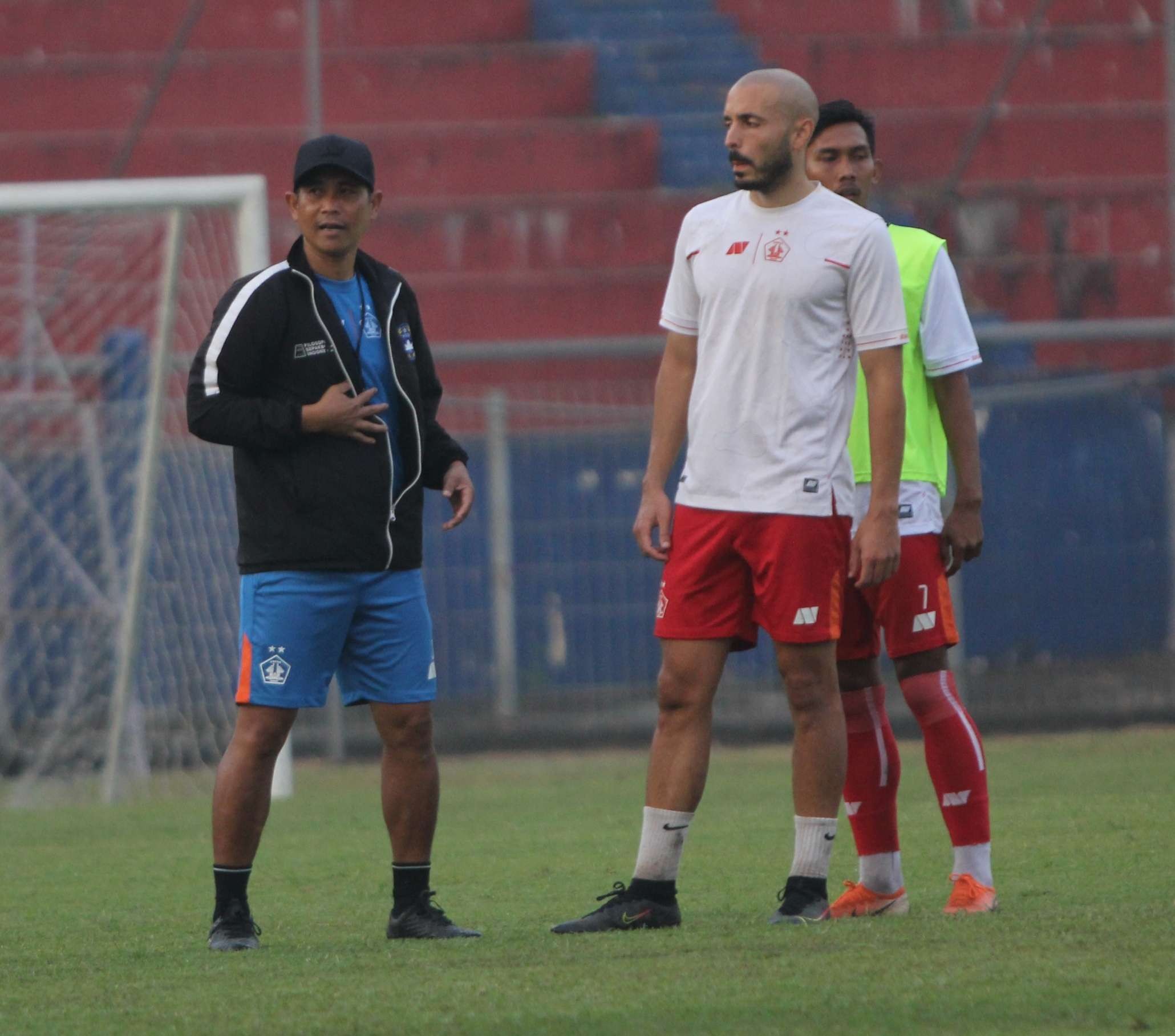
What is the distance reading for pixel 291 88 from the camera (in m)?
15.4

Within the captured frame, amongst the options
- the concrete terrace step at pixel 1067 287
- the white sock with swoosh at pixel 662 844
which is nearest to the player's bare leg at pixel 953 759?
the white sock with swoosh at pixel 662 844

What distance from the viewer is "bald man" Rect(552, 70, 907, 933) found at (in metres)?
4.27

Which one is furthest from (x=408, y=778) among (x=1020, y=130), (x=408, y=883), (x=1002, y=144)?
(x=1020, y=130)

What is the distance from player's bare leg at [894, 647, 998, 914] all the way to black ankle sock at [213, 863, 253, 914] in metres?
1.51

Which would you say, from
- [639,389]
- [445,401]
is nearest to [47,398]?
[445,401]

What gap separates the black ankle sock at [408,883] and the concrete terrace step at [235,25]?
12124 millimetres

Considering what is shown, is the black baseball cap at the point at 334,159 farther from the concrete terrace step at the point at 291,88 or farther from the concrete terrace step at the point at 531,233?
the concrete terrace step at the point at 291,88

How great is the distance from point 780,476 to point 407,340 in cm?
95

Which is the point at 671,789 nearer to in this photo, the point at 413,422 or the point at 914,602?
the point at 914,602

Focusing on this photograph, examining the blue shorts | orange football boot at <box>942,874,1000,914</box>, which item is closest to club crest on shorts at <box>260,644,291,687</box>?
the blue shorts

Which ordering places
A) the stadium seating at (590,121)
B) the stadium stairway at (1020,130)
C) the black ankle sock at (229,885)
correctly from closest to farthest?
the black ankle sock at (229,885), the stadium seating at (590,121), the stadium stairway at (1020,130)

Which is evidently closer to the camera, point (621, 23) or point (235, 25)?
point (235, 25)

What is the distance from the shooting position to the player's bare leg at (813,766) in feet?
14.1

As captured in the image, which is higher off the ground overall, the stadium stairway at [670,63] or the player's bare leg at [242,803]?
the stadium stairway at [670,63]
